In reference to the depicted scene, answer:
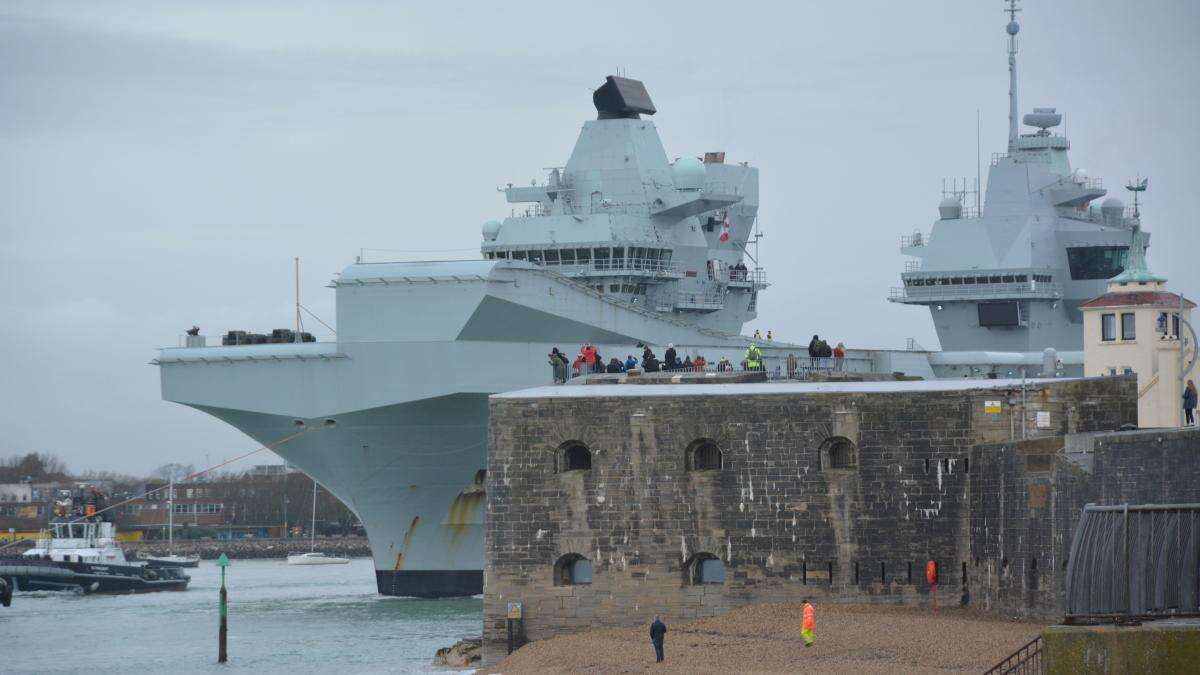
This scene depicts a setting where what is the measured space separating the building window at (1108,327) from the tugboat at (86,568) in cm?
3818

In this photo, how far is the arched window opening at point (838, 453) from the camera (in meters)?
35.1

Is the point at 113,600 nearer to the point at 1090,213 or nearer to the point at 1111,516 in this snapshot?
the point at 1090,213

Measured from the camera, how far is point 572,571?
120ft

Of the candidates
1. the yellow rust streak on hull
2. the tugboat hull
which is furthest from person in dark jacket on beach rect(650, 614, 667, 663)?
the tugboat hull

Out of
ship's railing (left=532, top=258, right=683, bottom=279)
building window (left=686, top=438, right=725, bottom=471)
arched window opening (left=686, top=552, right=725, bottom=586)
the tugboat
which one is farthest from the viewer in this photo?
the tugboat

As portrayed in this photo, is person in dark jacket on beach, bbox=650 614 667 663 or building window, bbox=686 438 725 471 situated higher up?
building window, bbox=686 438 725 471

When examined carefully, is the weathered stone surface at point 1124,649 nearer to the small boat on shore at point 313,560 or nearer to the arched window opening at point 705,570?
the arched window opening at point 705,570

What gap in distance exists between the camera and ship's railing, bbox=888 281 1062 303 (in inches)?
2876

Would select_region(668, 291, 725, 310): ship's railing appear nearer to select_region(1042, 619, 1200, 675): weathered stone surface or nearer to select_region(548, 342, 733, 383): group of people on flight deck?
select_region(548, 342, 733, 383): group of people on flight deck

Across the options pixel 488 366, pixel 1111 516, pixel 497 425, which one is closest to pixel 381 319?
pixel 488 366

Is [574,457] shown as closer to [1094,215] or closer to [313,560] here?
[1094,215]

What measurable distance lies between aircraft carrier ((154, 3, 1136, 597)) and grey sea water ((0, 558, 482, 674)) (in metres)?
3.07

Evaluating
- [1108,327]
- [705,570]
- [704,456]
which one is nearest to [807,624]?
[705,570]

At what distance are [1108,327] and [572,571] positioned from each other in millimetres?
14894
